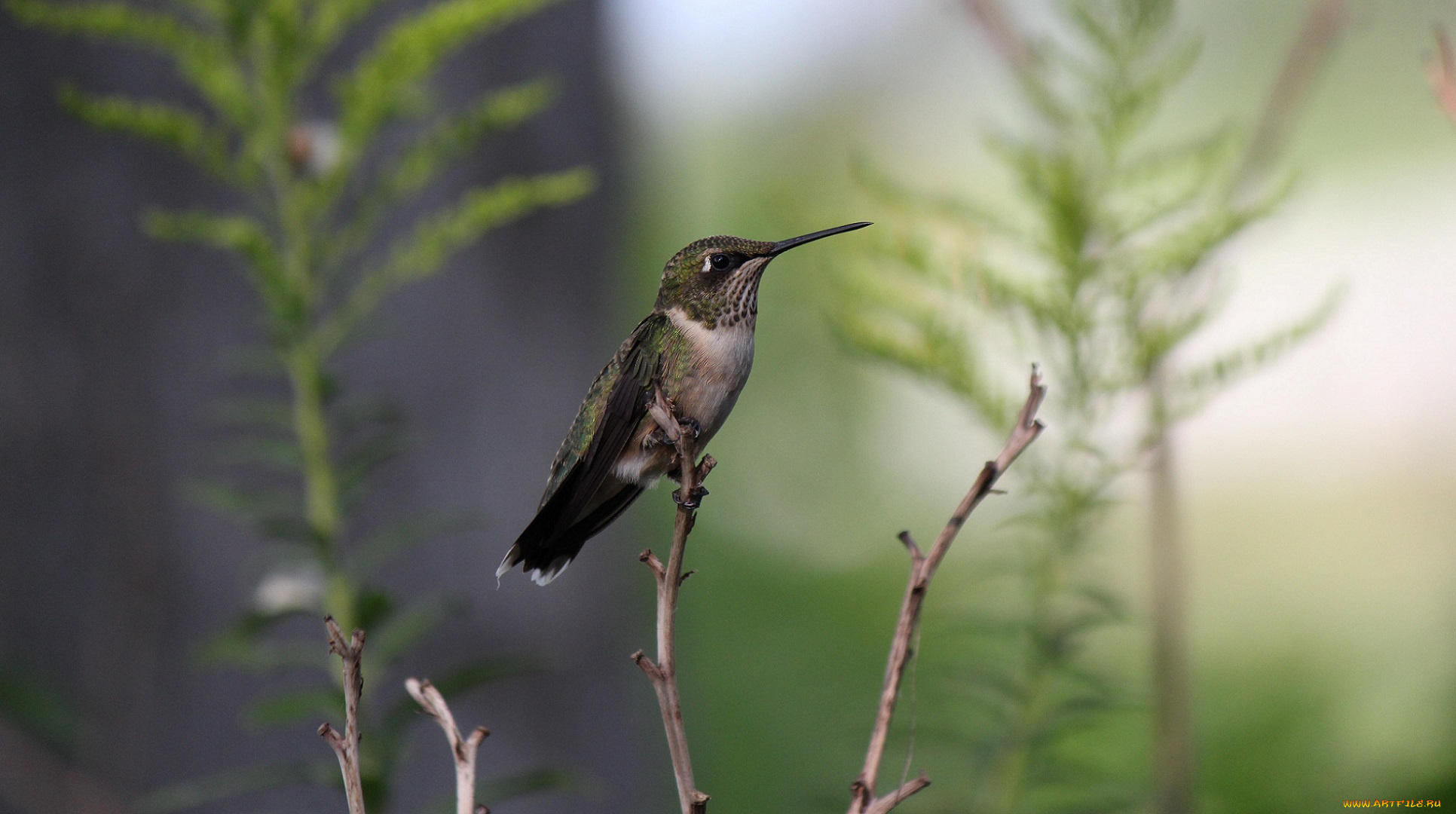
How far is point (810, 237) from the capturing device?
3.18 feet

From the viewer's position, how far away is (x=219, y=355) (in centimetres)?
255

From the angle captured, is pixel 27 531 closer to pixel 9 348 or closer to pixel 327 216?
pixel 9 348

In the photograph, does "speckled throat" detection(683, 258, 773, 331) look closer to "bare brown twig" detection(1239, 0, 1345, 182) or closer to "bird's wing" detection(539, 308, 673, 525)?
"bird's wing" detection(539, 308, 673, 525)

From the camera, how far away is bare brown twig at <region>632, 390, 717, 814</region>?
2.42ft

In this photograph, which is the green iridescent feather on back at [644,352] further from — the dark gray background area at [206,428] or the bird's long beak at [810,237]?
the dark gray background area at [206,428]

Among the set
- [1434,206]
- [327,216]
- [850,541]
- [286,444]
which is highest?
[850,541]

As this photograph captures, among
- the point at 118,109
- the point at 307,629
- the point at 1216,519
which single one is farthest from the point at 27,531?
the point at 1216,519

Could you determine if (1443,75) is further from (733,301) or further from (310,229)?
(310,229)

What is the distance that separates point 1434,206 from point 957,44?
17.7 ft

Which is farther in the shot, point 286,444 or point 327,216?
point 327,216

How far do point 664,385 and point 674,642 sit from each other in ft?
1.91

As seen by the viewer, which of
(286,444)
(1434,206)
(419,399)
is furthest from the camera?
(1434,206)

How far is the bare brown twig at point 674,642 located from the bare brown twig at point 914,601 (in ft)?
0.39

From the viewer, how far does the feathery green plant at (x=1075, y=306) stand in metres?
1.64
